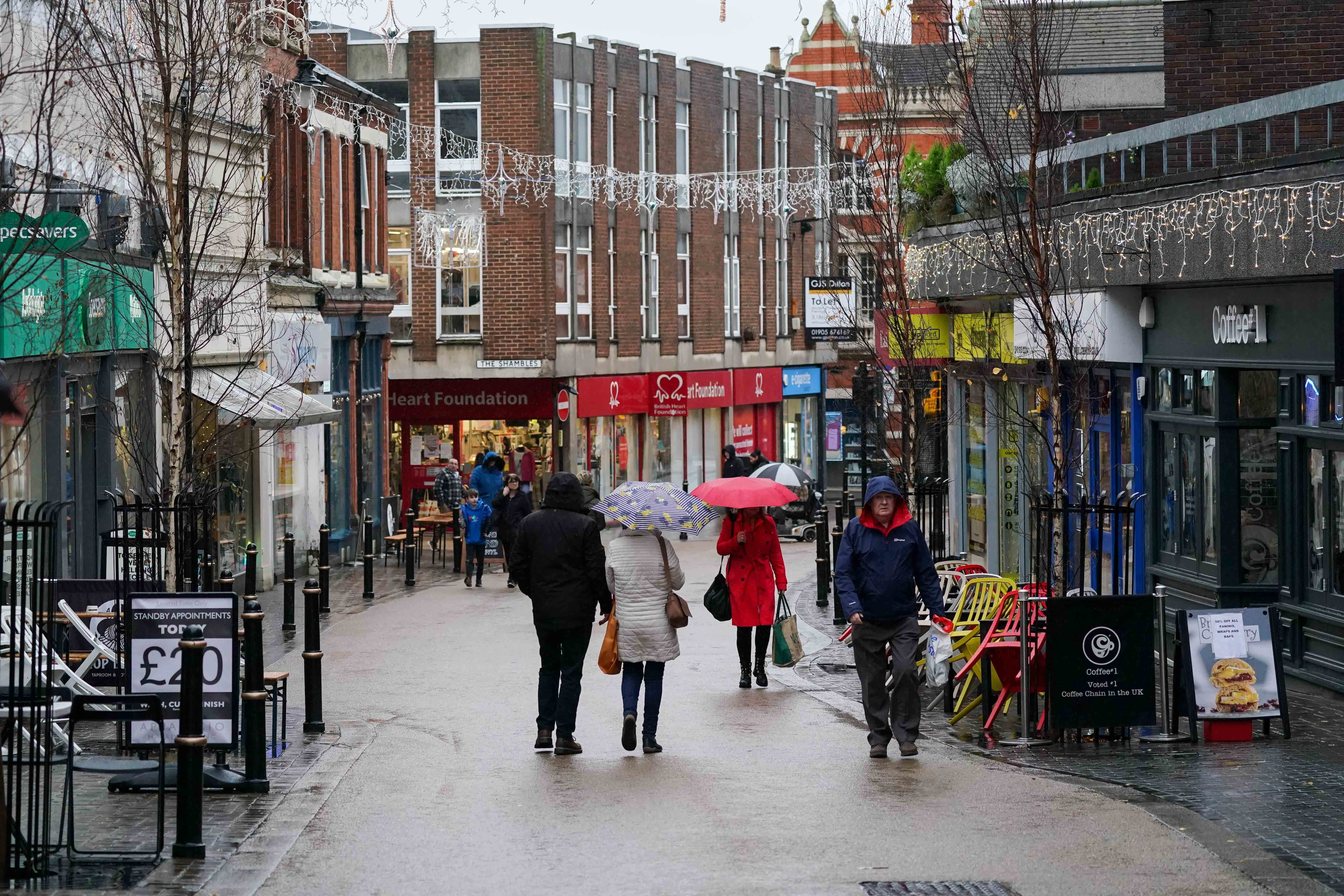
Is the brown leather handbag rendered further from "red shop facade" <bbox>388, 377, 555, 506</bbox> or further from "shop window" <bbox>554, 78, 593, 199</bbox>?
"shop window" <bbox>554, 78, 593, 199</bbox>

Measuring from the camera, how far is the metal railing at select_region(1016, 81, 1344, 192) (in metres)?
14.5

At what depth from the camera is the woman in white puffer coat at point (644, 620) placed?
12.2m

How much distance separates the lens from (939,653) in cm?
1432

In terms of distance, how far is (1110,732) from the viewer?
12570 mm

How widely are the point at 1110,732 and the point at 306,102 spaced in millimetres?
20561

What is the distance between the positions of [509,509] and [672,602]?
14.8 metres

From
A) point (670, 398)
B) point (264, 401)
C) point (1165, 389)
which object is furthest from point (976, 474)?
point (670, 398)

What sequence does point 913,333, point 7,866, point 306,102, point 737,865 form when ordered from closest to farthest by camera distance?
point 7,866 → point 737,865 → point 913,333 → point 306,102

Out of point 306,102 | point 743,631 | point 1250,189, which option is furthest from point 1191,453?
point 306,102

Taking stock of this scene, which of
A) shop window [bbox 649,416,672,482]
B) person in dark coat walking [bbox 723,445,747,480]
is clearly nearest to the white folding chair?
person in dark coat walking [bbox 723,445,747,480]

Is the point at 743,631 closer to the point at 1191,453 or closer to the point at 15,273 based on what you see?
the point at 1191,453

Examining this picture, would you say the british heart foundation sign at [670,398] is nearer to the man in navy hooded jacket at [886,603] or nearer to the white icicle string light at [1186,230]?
the white icicle string light at [1186,230]

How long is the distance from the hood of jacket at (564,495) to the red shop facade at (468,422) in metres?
35.2

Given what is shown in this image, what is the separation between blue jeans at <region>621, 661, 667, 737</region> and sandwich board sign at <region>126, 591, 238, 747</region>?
8.41 feet
